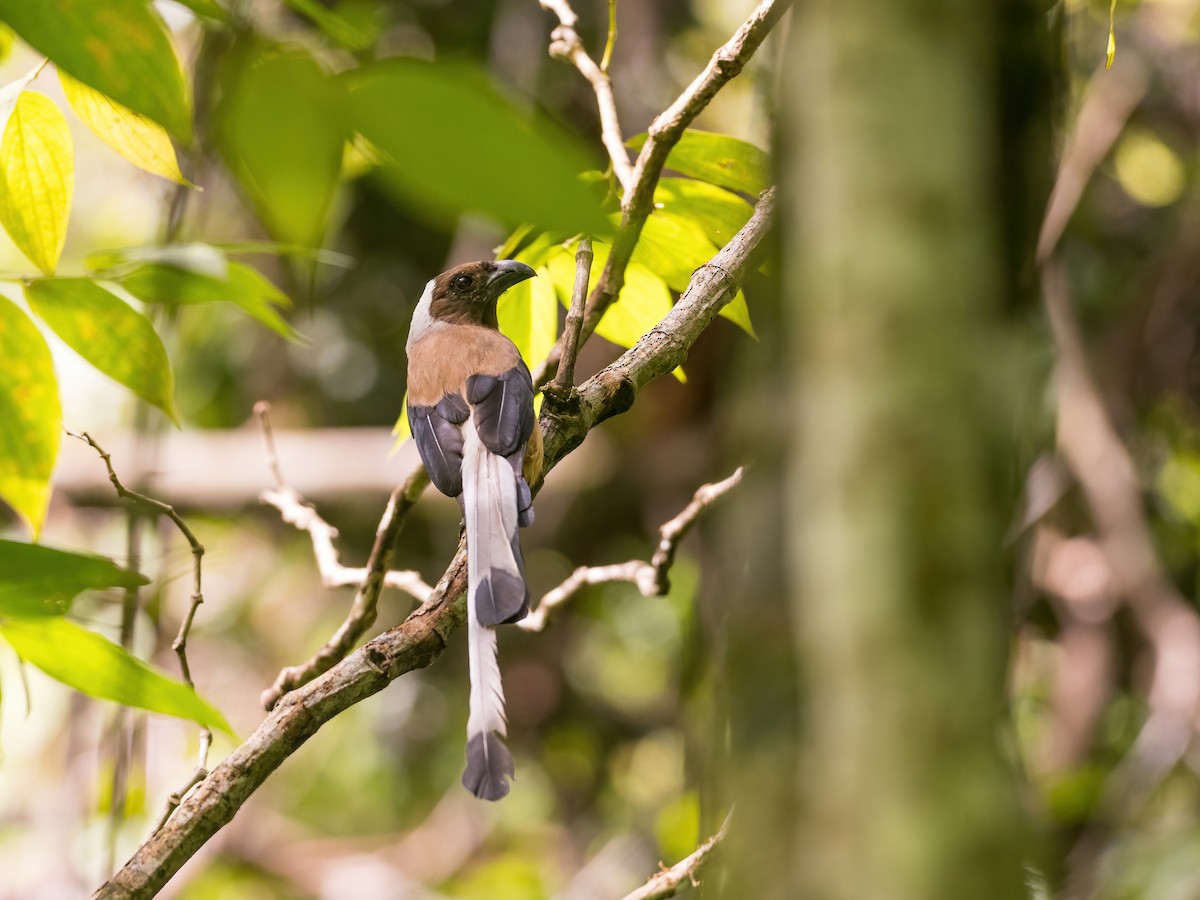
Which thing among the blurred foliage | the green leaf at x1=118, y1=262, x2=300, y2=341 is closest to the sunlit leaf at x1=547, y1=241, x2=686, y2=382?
the blurred foliage

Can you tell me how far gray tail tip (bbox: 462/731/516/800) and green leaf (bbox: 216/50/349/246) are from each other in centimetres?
97

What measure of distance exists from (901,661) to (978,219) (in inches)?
11.8

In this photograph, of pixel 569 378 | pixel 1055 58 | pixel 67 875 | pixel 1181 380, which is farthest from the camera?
pixel 1181 380

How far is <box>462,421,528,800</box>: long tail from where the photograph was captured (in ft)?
4.96

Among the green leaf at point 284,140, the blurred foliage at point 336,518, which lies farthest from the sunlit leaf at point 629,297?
the green leaf at point 284,140

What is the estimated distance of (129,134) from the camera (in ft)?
4.45

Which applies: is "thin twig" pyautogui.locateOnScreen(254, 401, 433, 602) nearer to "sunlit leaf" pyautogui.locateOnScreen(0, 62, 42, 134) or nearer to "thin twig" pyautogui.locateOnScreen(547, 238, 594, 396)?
"thin twig" pyautogui.locateOnScreen(547, 238, 594, 396)

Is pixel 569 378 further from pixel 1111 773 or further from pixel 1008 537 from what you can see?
pixel 1111 773

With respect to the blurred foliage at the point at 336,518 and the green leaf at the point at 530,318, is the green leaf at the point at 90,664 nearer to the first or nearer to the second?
the blurred foliage at the point at 336,518

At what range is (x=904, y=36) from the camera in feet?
2.40

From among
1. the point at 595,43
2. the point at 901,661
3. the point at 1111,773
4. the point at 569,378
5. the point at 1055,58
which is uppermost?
the point at 595,43

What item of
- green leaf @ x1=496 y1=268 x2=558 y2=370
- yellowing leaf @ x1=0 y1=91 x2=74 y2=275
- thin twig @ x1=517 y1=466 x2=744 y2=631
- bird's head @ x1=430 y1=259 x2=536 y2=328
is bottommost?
yellowing leaf @ x1=0 y1=91 x2=74 y2=275

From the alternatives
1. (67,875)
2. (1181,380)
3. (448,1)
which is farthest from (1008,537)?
(448,1)

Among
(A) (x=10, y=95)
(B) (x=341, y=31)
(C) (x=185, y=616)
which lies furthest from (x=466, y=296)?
(B) (x=341, y=31)
